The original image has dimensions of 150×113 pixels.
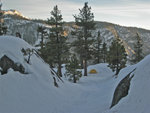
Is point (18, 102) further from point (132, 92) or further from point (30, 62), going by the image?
point (132, 92)

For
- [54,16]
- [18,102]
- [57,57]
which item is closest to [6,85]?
[18,102]

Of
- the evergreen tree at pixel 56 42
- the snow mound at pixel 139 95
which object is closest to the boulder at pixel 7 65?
the snow mound at pixel 139 95

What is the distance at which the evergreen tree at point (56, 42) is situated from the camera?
26484 mm

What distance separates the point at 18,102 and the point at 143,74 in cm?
748

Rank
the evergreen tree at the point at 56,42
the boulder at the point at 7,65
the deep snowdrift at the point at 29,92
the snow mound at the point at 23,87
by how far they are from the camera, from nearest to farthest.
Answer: the snow mound at the point at 23,87 → the deep snowdrift at the point at 29,92 → the boulder at the point at 7,65 → the evergreen tree at the point at 56,42

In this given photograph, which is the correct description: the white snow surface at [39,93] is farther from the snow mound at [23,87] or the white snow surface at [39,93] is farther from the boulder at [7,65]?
the boulder at [7,65]

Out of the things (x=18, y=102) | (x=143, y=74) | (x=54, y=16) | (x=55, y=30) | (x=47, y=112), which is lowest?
(x=47, y=112)

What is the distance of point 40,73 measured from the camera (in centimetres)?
1423

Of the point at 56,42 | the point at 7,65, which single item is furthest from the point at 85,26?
the point at 7,65

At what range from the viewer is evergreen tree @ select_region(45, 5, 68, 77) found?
2648cm

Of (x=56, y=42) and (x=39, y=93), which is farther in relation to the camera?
(x=56, y=42)

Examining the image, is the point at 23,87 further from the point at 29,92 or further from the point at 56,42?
the point at 56,42

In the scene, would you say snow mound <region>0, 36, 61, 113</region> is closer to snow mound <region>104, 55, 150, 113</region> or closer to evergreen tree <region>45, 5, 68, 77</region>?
snow mound <region>104, 55, 150, 113</region>

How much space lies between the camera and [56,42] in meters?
27.1
